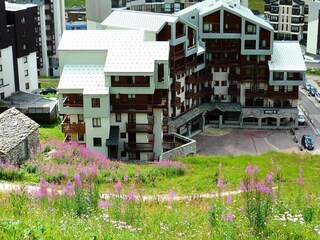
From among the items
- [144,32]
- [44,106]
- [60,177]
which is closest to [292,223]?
[60,177]

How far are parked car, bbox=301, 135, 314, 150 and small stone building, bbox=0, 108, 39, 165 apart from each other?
29846 millimetres

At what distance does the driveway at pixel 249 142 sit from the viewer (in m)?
60.8

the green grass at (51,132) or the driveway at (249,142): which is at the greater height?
the green grass at (51,132)

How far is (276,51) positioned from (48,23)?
154 feet

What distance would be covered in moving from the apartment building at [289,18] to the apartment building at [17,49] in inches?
2335

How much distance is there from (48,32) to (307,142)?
185 feet

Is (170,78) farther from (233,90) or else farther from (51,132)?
(51,132)

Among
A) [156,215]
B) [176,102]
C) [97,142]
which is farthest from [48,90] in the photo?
[156,215]

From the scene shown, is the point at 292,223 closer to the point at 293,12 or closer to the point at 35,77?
the point at 35,77

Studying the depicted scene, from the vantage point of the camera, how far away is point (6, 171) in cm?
3356

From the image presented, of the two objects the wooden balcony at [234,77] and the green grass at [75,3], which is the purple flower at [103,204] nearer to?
the wooden balcony at [234,77]

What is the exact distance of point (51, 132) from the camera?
56188mm

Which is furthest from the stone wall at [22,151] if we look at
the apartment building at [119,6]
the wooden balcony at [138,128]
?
the apartment building at [119,6]

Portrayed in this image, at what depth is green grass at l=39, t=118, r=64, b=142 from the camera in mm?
52119
